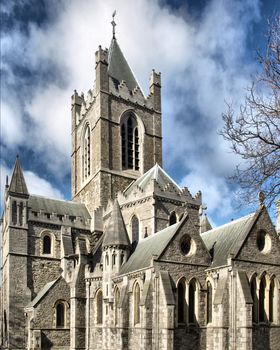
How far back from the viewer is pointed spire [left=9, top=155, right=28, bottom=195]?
37.6m

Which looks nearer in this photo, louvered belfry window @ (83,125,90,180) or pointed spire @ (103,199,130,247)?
pointed spire @ (103,199,130,247)

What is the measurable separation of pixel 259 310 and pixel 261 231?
444cm

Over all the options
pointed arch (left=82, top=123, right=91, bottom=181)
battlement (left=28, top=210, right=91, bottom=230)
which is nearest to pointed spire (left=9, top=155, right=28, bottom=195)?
battlement (left=28, top=210, right=91, bottom=230)

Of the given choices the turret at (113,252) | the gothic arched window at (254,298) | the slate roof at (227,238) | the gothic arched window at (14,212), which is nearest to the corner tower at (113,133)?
the gothic arched window at (14,212)

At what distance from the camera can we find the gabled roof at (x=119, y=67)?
4659 centimetres

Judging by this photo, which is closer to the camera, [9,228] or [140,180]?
[9,228]

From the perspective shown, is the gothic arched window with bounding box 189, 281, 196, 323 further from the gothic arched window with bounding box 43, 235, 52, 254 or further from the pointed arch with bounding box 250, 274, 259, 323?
the gothic arched window with bounding box 43, 235, 52, 254

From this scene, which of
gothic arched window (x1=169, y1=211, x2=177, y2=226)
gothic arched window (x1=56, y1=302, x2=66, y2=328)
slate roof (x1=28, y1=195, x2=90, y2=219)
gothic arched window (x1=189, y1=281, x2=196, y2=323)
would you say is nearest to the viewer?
gothic arched window (x1=189, y1=281, x2=196, y2=323)

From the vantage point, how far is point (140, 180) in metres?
40.5

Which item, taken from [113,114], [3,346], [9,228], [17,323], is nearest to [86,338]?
[17,323]

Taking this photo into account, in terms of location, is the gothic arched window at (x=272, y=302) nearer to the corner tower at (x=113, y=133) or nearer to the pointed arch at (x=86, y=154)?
the corner tower at (x=113, y=133)

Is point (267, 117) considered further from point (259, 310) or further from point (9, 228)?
point (9, 228)

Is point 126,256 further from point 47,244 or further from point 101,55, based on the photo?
point 101,55

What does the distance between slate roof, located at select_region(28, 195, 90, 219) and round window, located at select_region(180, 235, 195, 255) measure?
1794 cm
